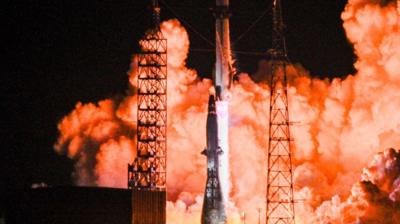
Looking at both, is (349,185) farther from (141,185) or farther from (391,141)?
(141,185)

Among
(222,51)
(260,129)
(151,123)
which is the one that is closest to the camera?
Result: (151,123)

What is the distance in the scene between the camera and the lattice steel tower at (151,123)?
6619cm

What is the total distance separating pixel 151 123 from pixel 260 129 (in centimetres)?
900

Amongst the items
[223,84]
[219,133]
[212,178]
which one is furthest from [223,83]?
[212,178]

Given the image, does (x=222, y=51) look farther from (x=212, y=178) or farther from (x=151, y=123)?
(x=212, y=178)

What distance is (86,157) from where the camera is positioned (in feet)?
250

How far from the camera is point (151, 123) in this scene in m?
66.8

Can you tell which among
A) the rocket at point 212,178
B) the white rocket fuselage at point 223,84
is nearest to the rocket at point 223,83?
the white rocket fuselage at point 223,84

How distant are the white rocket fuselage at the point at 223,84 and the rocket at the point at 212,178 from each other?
680 mm

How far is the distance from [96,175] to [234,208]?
9755mm

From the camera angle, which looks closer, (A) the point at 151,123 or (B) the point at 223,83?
(A) the point at 151,123

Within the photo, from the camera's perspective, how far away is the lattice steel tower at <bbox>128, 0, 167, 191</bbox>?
66.2 m

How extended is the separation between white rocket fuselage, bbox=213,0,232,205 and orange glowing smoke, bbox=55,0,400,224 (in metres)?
2.92

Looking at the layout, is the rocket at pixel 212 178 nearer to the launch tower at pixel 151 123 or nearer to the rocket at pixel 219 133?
the rocket at pixel 219 133
